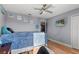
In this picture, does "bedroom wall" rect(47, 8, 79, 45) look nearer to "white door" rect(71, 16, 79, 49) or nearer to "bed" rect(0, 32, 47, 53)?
"white door" rect(71, 16, 79, 49)

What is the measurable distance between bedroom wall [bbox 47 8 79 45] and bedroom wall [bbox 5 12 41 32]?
218 mm

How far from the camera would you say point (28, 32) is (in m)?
1.14

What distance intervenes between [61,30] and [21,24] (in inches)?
25.0

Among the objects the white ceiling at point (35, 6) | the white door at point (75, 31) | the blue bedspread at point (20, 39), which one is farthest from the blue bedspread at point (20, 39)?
the white door at point (75, 31)

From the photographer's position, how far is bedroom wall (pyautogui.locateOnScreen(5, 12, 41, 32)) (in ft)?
3.39

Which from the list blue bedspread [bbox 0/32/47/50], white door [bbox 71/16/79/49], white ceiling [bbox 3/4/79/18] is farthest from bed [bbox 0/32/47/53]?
white door [bbox 71/16/79/49]

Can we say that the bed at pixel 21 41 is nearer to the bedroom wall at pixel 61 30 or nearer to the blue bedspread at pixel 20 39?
the blue bedspread at pixel 20 39

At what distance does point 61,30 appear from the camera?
1.25 meters

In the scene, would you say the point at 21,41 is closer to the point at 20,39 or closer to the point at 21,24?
the point at 20,39

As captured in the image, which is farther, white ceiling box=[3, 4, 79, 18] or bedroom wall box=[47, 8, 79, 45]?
bedroom wall box=[47, 8, 79, 45]

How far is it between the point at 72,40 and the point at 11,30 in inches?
34.3

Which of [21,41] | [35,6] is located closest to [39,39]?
[21,41]
